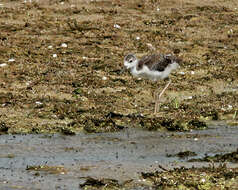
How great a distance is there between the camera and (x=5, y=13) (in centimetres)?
1695

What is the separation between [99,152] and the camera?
9734mm

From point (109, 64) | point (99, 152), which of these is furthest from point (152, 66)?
point (99, 152)

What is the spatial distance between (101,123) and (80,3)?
25.5ft

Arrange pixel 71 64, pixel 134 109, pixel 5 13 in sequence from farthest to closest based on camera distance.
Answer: pixel 5 13 < pixel 71 64 < pixel 134 109

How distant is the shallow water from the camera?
8.55m

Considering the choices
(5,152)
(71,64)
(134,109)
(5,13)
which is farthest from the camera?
(5,13)

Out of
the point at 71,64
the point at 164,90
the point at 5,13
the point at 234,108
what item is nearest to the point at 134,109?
the point at 164,90

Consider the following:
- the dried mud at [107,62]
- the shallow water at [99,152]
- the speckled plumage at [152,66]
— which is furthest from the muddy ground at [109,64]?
the speckled plumage at [152,66]

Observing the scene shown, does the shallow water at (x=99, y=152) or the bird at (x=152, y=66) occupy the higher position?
the bird at (x=152, y=66)

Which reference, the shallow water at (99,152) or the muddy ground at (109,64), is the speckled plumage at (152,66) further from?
the shallow water at (99,152)

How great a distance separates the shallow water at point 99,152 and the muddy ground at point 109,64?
321 mm

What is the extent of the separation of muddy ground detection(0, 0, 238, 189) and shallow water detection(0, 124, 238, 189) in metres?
0.32

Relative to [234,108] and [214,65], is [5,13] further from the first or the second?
[234,108]

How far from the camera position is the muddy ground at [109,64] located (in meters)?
11.2
